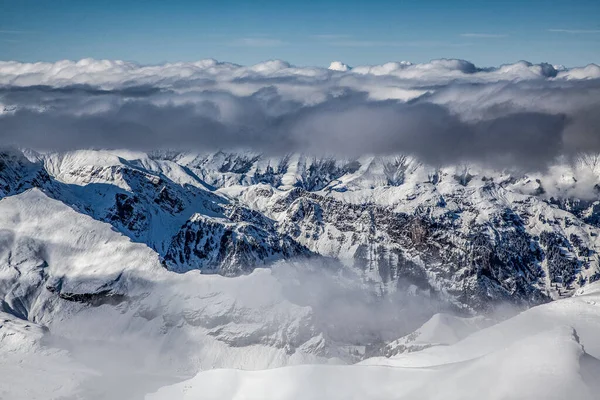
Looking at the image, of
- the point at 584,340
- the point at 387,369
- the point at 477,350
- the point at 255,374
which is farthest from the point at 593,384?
the point at 477,350

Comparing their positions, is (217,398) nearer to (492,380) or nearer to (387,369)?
(387,369)

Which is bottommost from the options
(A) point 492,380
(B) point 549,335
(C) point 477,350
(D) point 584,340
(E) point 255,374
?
(C) point 477,350

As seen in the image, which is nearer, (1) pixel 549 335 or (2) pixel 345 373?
(1) pixel 549 335

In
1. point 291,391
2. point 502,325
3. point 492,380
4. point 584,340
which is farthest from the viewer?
point 502,325

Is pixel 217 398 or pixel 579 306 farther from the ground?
pixel 217 398

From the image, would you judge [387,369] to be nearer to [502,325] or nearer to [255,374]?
[255,374]

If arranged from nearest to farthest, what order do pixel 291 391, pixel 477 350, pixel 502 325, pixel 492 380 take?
pixel 492 380 < pixel 291 391 < pixel 477 350 < pixel 502 325
